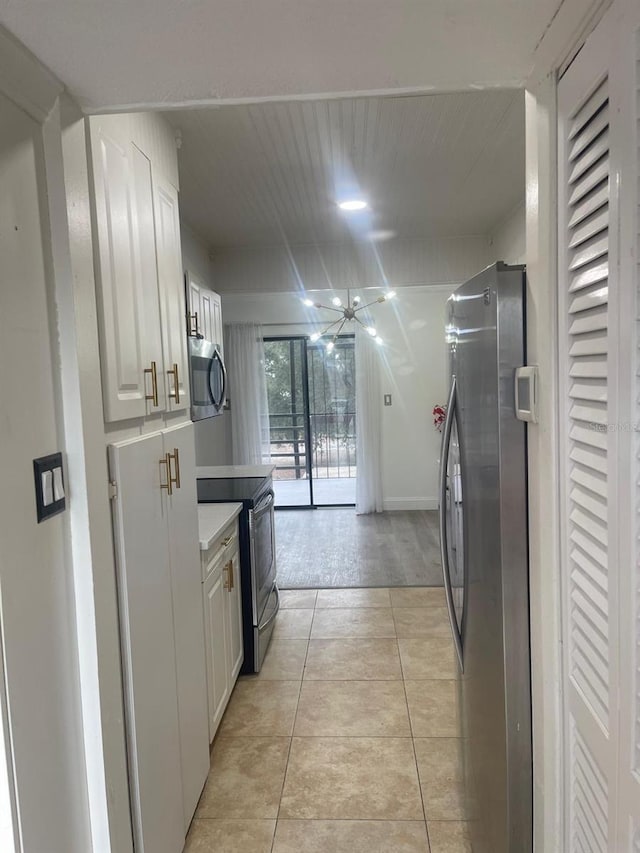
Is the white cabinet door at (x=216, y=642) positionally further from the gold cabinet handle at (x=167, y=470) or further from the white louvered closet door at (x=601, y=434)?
the white louvered closet door at (x=601, y=434)

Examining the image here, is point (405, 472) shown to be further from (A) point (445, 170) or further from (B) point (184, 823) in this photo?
(B) point (184, 823)

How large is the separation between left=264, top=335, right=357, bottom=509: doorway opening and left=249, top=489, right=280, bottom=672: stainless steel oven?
3.19 m

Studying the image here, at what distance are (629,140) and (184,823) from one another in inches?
85.0

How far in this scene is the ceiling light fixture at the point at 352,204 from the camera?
134 inches

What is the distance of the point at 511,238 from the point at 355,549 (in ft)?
9.33

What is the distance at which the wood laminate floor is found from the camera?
165 inches

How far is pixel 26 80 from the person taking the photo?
1.00 meters

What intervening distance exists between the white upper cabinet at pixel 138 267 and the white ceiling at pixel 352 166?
9.7 inches

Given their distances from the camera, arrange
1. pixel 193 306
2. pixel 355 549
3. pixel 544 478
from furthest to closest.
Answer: pixel 355 549 → pixel 193 306 → pixel 544 478

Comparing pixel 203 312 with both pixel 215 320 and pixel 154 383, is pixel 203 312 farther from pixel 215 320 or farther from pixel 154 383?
pixel 154 383

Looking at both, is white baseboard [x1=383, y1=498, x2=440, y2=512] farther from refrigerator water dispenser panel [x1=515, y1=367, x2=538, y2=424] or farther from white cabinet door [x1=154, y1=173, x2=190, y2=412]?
refrigerator water dispenser panel [x1=515, y1=367, x2=538, y2=424]

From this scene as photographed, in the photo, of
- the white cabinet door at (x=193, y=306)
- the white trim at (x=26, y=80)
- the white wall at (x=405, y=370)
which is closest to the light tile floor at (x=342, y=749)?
the white cabinet door at (x=193, y=306)

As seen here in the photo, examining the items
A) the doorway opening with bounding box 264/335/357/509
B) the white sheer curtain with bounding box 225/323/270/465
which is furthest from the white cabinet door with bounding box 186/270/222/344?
the doorway opening with bounding box 264/335/357/509

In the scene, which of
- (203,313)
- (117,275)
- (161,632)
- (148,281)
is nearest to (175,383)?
(148,281)
